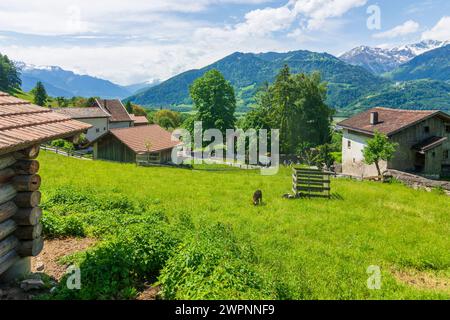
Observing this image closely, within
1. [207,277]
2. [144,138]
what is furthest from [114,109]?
[207,277]

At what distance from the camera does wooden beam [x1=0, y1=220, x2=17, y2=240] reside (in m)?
7.15

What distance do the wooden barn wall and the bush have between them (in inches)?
1384

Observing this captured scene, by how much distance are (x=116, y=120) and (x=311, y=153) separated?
128 feet

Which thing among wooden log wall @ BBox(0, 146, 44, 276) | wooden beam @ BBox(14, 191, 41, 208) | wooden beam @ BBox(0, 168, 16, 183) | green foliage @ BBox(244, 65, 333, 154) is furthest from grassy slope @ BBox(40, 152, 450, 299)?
green foliage @ BBox(244, 65, 333, 154)

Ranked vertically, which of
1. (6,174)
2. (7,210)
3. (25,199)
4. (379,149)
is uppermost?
(379,149)

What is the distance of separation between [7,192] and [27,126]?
4.98 ft

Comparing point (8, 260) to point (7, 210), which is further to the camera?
point (8, 260)

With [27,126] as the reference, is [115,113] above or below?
above

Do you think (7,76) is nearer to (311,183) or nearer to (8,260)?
(311,183)

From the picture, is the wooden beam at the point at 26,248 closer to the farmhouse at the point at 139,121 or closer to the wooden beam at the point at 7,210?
the wooden beam at the point at 7,210

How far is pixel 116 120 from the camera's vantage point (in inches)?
2709

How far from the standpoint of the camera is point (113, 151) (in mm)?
43250

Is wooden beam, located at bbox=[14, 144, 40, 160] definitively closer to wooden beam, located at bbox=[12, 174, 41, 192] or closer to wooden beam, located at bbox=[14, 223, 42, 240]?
wooden beam, located at bbox=[12, 174, 41, 192]
